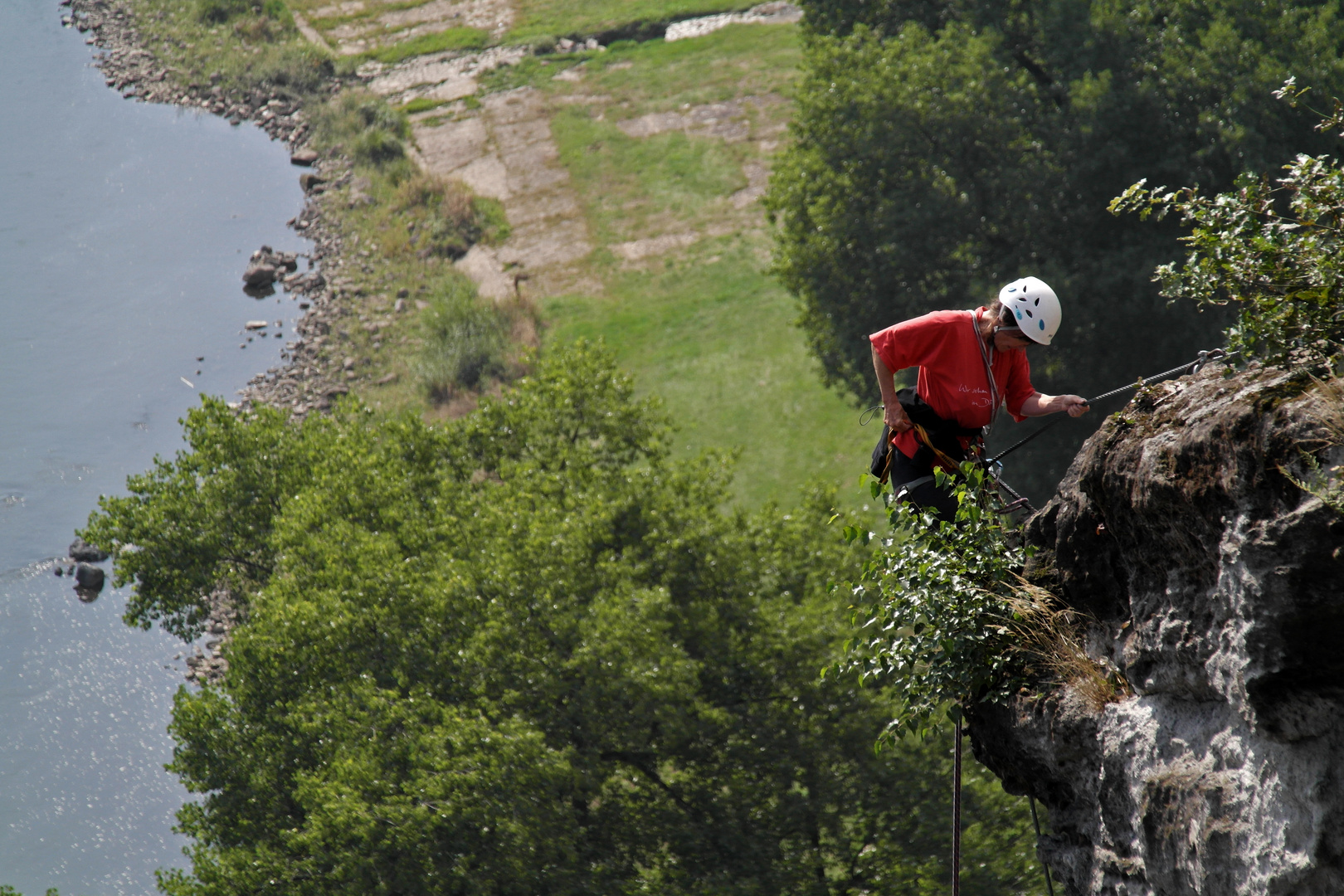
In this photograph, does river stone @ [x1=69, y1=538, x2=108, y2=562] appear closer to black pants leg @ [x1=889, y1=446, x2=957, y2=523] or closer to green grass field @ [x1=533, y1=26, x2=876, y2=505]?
green grass field @ [x1=533, y1=26, x2=876, y2=505]

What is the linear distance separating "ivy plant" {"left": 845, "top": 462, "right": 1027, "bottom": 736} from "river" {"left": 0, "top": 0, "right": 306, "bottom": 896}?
77.9 ft

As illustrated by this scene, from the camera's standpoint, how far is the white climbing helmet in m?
7.43

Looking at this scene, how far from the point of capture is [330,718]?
58.6 feet

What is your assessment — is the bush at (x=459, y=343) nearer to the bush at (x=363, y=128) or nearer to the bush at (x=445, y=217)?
the bush at (x=445, y=217)

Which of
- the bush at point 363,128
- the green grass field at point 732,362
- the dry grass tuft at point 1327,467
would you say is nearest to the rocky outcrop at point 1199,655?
the dry grass tuft at point 1327,467

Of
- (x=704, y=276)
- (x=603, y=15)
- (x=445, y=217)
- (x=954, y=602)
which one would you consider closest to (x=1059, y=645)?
(x=954, y=602)

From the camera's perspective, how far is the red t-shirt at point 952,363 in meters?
7.71

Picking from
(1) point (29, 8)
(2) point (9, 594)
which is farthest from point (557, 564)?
(1) point (29, 8)

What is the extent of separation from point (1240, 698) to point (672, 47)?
179ft

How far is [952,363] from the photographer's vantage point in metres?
7.80

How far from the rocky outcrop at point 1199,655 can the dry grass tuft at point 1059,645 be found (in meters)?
0.08

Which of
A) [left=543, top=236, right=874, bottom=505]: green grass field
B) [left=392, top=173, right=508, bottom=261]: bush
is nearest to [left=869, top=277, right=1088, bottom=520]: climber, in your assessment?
[left=543, top=236, right=874, bottom=505]: green grass field

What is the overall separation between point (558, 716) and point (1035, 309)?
38.7 feet

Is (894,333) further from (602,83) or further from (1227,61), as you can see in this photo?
(602,83)
